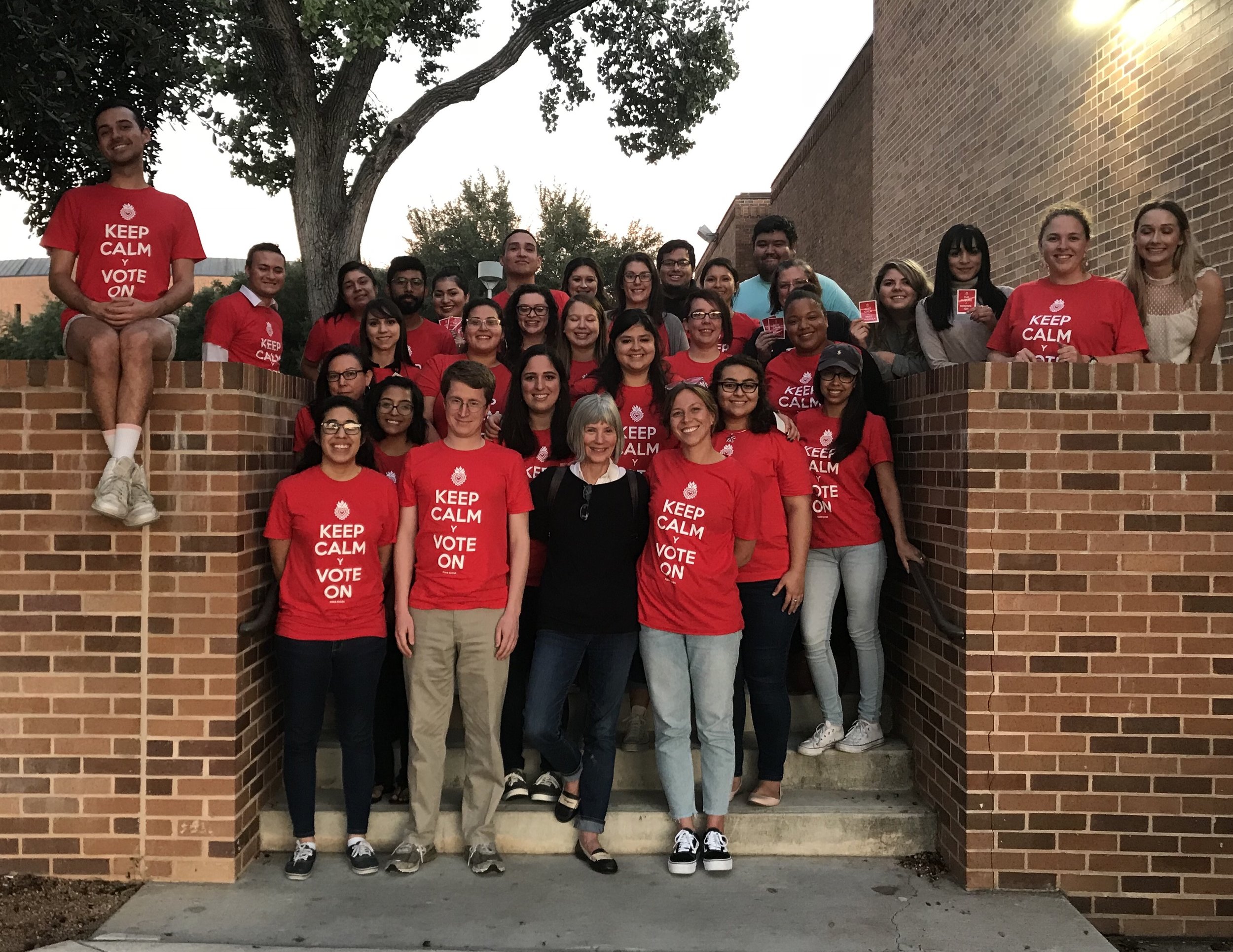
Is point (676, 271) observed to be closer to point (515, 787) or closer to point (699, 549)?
point (699, 549)

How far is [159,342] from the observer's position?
12.9 ft

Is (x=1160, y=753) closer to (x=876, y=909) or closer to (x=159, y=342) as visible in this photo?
(x=876, y=909)

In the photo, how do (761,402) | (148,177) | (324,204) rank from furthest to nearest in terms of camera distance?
(324,204)
(148,177)
(761,402)

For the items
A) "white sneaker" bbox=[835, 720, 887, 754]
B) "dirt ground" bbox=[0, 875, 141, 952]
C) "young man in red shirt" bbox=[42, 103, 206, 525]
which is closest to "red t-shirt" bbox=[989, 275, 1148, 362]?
"white sneaker" bbox=[835, 720, 887, 754]

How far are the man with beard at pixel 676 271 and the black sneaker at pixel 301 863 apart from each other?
3.49 meters

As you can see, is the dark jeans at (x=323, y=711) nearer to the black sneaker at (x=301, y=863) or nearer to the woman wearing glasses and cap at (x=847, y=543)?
the black sneaker at (x=301, y=863)

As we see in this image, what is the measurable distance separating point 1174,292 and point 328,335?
440 cm

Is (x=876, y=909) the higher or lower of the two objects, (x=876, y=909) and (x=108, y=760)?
the lower

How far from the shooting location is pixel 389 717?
4.33 metres

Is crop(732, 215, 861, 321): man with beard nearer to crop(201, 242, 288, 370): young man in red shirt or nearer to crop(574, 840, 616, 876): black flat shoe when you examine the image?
crop(201, 242, 288, 370): young man in red shirt

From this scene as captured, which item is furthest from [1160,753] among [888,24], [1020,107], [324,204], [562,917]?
[888,24]

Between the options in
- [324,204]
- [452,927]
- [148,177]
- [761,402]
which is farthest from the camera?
[324,204]

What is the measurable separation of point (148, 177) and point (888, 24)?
34.7 ft

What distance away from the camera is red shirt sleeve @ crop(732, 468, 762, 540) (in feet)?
13.1
